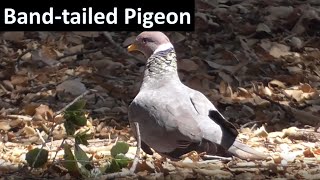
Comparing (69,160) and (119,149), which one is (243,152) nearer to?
(119,149)

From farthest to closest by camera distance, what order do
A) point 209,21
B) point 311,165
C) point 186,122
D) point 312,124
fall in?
point 209,21, point 312,124, point 311,165, point 186,122

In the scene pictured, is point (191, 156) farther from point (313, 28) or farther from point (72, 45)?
point (313, 28)

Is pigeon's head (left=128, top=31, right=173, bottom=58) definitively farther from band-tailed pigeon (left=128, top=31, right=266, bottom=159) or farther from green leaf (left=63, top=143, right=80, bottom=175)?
green leaf (left=63, top=143, right=80, bottom=175)

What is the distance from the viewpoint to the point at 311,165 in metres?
2.02

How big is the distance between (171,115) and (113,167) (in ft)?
0.67

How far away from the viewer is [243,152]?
184cm

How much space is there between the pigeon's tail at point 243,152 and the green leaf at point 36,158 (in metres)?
0.41

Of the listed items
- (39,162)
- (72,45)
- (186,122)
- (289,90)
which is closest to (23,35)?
(72,45)

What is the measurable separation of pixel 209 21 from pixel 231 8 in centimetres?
24

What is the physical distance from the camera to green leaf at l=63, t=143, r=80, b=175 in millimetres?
1899

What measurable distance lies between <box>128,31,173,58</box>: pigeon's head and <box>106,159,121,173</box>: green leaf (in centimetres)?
24

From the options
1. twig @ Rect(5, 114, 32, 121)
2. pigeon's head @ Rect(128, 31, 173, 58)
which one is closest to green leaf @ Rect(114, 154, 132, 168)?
pigeon's head @ Rect(128, 31, 173, 58)

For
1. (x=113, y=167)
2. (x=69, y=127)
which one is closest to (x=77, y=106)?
(x=69, y=127)

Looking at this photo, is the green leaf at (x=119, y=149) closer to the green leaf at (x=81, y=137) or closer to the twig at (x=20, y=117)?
the green leaf at (x=81, y=137)
